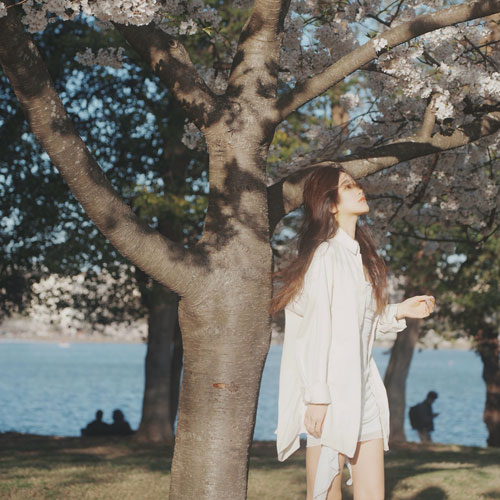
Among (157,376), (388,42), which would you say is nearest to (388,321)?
(388,42)

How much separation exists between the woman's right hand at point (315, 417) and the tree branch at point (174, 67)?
2.33 meters

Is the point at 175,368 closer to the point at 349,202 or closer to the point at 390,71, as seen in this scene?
the point at 390,71

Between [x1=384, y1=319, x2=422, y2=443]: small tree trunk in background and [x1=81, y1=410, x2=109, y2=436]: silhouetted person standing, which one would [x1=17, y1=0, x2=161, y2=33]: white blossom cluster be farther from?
[x1=384, y1=319, x2=422, y2=443]: small tree trunk in background

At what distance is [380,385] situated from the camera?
14.2 ft

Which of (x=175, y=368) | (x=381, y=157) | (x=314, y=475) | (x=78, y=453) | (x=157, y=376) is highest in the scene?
(x=381, y=157)

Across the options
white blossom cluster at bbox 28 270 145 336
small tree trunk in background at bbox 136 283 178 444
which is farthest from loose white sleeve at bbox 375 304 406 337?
white blossom cluster at bbox 28 270 145 336

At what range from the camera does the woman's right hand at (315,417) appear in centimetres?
400

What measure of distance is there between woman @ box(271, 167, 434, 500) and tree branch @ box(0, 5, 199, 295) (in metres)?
0.83

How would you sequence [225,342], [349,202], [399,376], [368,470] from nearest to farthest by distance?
[368,470], [349,202], [225,342], [399,376]

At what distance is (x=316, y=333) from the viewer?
13.3 ft

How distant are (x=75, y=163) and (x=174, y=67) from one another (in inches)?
52.4

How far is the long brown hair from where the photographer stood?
436 cm

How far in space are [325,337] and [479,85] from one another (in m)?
3.81

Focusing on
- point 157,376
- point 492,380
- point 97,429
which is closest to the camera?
point 157,376
